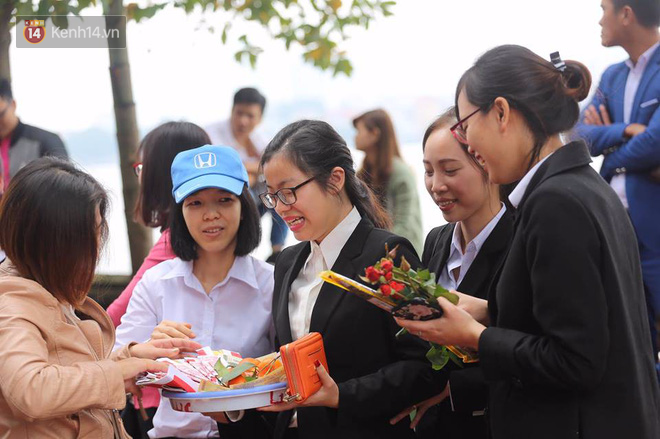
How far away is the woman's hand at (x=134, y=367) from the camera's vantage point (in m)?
2.45

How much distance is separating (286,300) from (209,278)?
531 millimetres

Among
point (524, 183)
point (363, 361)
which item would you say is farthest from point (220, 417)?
point (524, 183)

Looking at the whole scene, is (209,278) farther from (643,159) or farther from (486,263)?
(643,159)

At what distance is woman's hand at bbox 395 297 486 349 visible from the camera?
7.08ft

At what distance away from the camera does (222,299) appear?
3186 millimetres

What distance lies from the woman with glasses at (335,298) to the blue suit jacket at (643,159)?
202 cm

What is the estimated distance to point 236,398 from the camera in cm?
241

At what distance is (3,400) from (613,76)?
385 cm

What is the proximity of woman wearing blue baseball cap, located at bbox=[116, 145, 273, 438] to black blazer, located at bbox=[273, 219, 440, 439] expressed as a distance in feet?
1.47

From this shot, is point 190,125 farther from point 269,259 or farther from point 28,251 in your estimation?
point 269,259

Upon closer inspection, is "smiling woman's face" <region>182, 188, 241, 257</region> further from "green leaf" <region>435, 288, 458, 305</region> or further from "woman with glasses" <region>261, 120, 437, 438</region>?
"green leaf" <region>435, 288, 458, 305</region>

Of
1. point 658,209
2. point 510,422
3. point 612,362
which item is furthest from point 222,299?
point 658,209

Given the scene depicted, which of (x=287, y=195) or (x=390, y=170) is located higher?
(x=287, y=195)

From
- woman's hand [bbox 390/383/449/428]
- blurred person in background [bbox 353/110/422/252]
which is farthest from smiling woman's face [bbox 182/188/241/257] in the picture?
blurred person in background [bbox 353/110/422/252]
